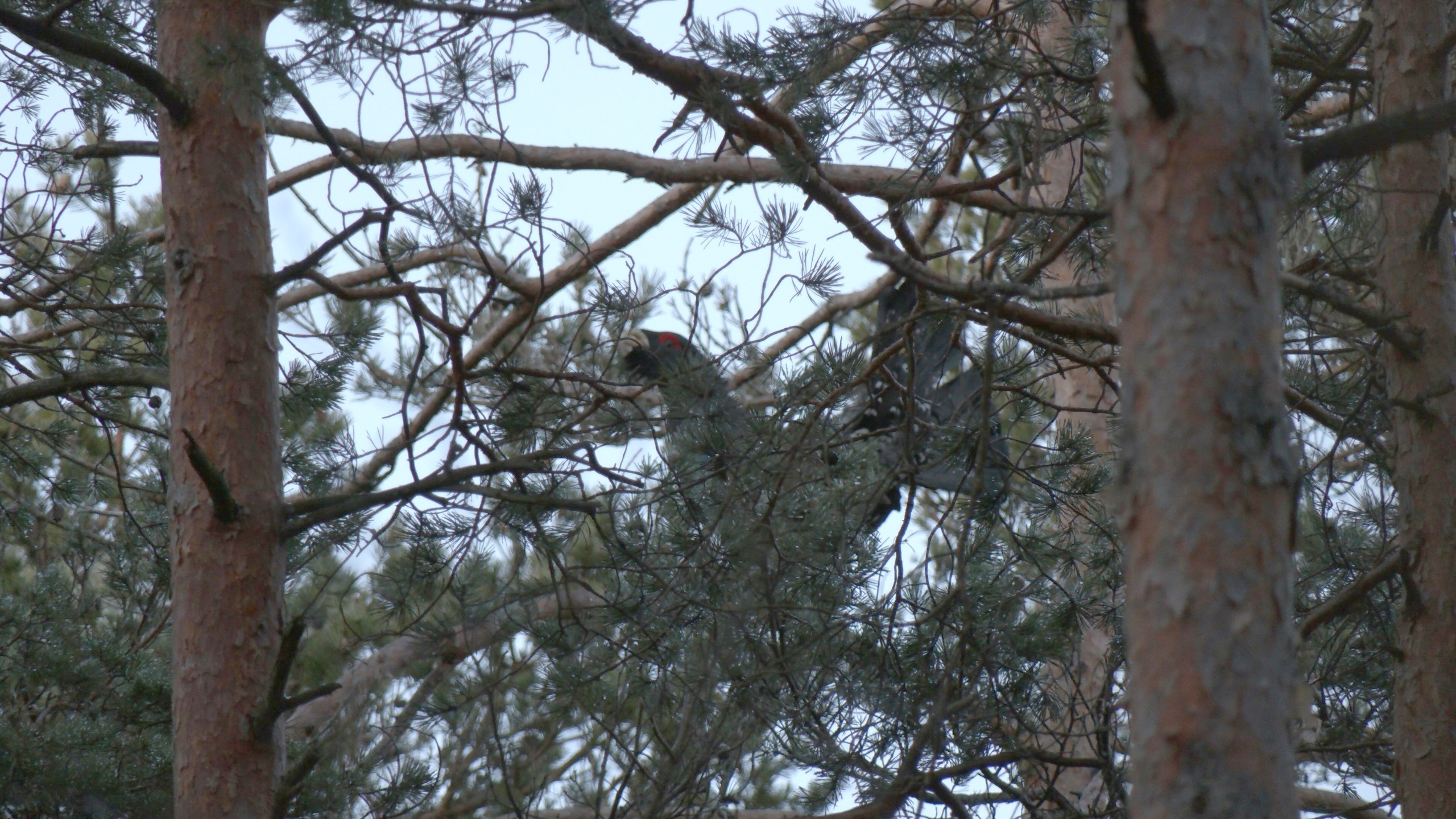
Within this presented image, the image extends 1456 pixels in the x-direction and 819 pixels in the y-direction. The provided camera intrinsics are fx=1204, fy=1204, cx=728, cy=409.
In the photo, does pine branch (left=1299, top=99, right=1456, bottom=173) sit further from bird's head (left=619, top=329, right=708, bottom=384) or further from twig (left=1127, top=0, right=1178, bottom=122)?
bird's head (left=619, top=329, right=708, bottom=384)

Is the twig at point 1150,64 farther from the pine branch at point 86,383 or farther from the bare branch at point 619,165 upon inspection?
the bare branch at point 619,165

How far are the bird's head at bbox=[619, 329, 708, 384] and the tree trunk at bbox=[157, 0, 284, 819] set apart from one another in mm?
760

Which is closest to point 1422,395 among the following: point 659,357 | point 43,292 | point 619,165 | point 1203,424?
point 1203,424

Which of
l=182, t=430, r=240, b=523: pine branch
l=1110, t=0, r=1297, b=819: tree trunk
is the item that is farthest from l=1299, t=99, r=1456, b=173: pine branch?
l=182, t=430, r=240, b=523: pine branch

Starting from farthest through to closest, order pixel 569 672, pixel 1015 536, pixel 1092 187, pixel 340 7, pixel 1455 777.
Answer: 1. pixel 1092 187
2. pixel 1015 536
3. pixel 569 672
4. pixel 1455 777
5. pixel 340 7

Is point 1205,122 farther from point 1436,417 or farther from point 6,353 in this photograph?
point 6,353

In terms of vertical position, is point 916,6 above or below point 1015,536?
above

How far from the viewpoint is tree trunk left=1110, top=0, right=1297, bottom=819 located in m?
1.12

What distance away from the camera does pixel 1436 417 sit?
2.23 metres

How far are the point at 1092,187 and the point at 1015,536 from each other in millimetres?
1324

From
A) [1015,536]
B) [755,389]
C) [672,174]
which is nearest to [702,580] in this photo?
[755,389]

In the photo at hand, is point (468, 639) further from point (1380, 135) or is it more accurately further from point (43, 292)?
point (43, 292)

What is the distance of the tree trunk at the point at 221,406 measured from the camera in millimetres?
2088

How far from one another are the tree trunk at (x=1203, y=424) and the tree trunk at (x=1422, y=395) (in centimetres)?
121
